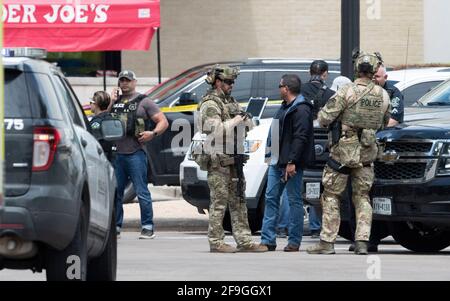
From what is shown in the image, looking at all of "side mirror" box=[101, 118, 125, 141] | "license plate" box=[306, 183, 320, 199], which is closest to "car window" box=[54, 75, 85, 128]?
"side mirror" box=[101, 118, 125, 141]

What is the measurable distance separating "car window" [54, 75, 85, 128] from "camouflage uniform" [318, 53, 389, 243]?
3637mm

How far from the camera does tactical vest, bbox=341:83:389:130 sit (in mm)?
13281

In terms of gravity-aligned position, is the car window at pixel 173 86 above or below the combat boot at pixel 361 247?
above

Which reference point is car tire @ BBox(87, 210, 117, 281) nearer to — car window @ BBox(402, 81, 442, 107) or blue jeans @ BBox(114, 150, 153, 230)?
blue jeans @ BBox(114, 150, 153, 230)

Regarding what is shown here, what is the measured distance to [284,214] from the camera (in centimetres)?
1584

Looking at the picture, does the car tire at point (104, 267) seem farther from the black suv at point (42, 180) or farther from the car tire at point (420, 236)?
the car tire at point (420, 236)

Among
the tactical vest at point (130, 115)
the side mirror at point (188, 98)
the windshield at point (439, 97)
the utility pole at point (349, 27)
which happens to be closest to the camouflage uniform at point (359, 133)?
the windshield at point (439, 97)

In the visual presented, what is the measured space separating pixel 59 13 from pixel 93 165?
1442 cm

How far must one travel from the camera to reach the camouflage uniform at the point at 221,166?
13969 mm

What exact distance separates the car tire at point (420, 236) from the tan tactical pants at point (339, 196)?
2.66 ft
